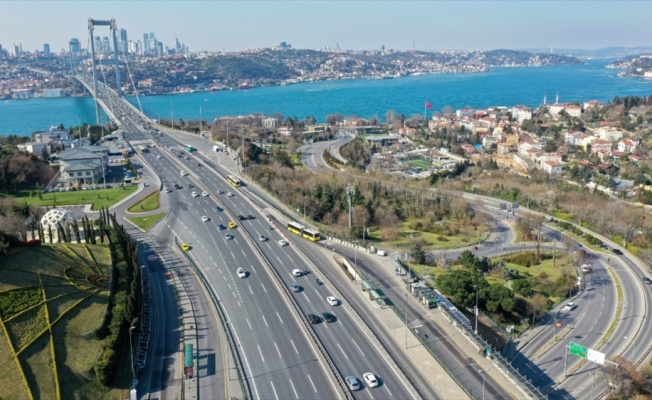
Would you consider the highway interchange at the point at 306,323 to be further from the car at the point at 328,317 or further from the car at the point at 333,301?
the car at the point at 328,317

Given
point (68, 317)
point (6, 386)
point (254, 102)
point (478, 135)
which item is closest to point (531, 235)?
point (68, 317)

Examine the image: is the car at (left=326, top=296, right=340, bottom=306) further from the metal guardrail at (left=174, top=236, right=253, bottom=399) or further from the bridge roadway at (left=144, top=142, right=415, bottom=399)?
the metal guardrail at (left=174, top=236, right=253, bottom=399)

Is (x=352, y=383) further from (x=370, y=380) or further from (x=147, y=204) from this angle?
(x=147, y=204)

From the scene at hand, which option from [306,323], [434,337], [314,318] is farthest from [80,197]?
[434,337]

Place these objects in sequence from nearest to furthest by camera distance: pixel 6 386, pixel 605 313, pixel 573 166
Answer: pixel 6 386, pixel 605 313, pixel 573 166

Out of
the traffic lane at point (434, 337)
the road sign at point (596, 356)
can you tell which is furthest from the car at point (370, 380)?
the road sign at point (596, 356)

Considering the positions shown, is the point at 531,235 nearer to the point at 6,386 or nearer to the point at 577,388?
the point at 577,388
